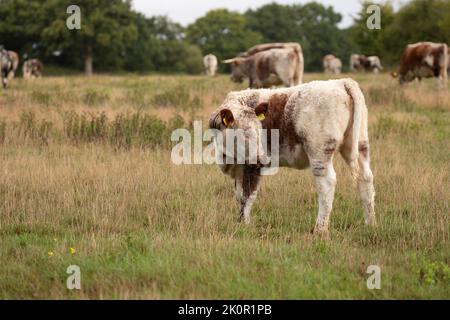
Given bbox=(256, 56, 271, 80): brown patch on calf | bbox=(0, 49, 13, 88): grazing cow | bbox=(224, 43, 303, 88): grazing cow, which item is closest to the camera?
bbox=(224, 43, 303, 88): grazing cow

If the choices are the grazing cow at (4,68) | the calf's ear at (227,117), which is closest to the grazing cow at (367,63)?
the grazing cow at (4,68)

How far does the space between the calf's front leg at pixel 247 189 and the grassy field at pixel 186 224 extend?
0.65 feet

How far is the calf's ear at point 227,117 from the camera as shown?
23.1 feet

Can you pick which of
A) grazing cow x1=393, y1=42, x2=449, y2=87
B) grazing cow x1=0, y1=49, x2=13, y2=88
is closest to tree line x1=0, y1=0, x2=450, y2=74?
grazing cow x1=393, y1=42, x2=449, y2=87

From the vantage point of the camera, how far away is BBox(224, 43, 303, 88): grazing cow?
17.7 meters

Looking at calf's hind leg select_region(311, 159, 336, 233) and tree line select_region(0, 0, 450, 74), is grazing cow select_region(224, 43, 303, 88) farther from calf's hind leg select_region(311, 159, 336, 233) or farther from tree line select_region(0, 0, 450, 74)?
calf's hind leg select_region(311, 159, 336, 233)

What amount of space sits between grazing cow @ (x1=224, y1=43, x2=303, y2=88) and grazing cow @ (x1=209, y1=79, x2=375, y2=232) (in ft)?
33.9

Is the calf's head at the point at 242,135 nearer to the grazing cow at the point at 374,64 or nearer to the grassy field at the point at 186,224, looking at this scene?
the grassy field at the point at 186,224

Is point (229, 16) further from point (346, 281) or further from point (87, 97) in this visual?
point (346, 281)

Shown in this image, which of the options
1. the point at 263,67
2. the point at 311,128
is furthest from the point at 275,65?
the point at 311,128

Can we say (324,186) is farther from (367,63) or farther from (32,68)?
(367,63)

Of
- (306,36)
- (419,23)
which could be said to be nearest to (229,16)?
(306,36)

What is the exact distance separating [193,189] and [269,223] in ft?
5.80

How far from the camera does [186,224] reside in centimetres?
684
